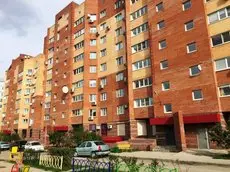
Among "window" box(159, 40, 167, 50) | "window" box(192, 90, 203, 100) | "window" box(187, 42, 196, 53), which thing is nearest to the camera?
"window" box(192, 90, 203, 100)

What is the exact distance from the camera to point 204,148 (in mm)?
24828

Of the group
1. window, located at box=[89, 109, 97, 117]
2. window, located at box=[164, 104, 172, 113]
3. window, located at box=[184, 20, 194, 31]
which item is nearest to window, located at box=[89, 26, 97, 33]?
window, located at box=[89, 109, 97, 117]

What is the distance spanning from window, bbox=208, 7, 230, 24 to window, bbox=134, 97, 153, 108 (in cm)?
1212

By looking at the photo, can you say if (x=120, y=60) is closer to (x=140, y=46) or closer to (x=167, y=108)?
(x=140, y=46)

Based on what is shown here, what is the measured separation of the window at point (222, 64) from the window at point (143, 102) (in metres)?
9.80

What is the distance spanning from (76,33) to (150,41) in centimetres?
2104

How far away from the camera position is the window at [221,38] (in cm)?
2489

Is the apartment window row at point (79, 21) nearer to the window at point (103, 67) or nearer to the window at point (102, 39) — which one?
the window at point (102, 39)

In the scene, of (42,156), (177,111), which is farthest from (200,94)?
(42,156)

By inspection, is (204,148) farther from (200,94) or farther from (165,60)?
(165,60)

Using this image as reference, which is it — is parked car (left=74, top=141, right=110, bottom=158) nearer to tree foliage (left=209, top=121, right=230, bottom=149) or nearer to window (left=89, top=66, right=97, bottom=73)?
tree foliage (left=209, top=121, right=230, bottom=149)

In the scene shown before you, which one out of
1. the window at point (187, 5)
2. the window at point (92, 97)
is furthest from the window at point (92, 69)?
the window at point (187, 5)

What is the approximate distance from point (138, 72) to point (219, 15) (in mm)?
12736

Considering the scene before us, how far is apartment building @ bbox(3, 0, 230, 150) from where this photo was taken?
25.4m
